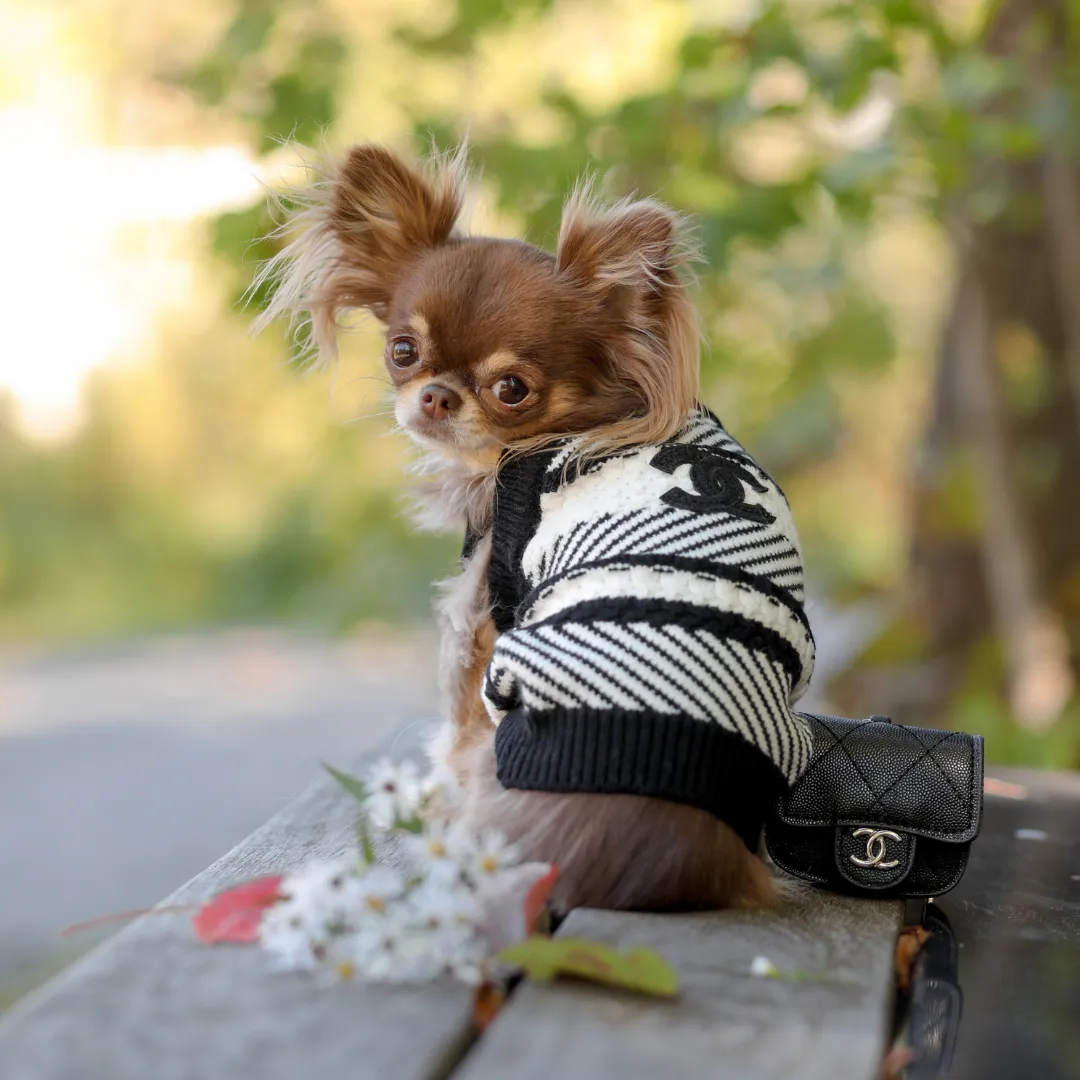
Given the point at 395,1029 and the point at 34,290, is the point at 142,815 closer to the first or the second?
the point at 34,290

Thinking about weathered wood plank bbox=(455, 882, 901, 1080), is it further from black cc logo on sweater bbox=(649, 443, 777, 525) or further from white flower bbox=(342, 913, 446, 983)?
black cc logo on sweater bbox=(649, 443, 777, 525)

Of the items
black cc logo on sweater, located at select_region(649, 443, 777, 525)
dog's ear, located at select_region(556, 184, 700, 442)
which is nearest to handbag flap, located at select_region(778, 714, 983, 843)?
black cc logo on sweater, located at select_region(649, 443, 777, 525)

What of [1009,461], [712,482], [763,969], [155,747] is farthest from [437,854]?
[155,747]

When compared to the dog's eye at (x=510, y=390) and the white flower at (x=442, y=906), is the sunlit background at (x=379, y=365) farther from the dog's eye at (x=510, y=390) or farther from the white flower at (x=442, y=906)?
the white flower at (x=442, y=906)

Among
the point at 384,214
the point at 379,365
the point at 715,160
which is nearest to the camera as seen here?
the point at 384,214

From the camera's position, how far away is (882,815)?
179 centimetres

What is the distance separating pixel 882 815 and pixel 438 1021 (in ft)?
2.50

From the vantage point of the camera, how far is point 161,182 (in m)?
5.11

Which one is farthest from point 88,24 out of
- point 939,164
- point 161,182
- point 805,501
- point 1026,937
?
point 1026,937

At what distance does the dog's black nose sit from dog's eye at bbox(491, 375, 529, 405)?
59 millimetres

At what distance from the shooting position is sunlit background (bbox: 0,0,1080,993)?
321cm

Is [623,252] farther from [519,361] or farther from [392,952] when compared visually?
[392,952]

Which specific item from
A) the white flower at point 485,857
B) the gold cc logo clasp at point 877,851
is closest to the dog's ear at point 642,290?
the gold cc logo clasp at point 877,851

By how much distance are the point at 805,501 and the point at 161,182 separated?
12.5 ft
